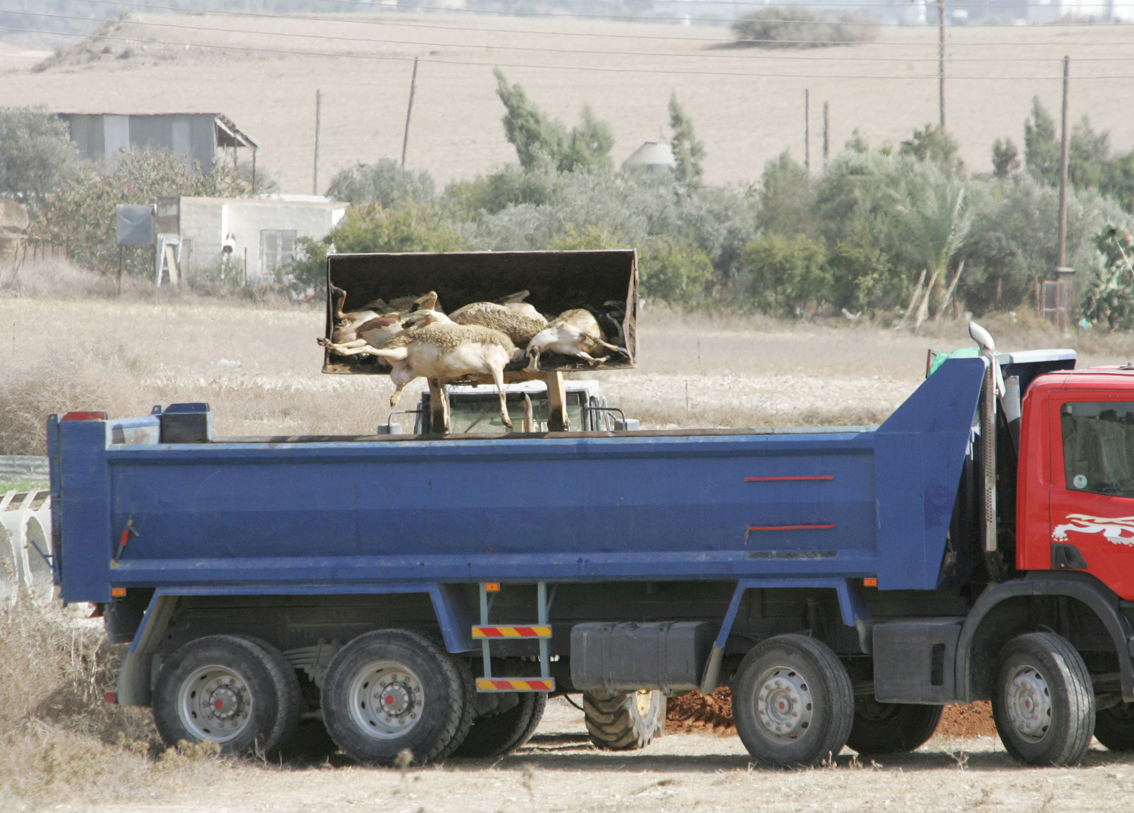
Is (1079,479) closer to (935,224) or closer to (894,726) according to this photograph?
(894,726)

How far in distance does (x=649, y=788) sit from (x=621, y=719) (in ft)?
6.46

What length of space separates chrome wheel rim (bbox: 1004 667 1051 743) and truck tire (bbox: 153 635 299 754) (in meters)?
4.25

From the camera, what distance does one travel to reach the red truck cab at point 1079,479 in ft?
24.5

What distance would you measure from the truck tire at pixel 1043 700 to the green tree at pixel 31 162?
64.7 meters

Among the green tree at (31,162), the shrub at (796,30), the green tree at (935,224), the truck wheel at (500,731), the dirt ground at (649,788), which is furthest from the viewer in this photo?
the shrub at (796,30)

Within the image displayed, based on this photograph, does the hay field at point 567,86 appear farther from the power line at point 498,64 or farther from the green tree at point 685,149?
the green tree at point 685,149

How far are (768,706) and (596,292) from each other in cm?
315

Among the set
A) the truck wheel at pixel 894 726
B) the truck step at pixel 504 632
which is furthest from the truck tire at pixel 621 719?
the truck wheel at pixel 894 726

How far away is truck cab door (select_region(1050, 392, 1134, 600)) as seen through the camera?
24.5 feet

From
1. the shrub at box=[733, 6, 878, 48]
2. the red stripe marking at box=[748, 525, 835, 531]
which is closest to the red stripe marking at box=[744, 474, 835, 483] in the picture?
the red stripe marking at box=[748, 525, 835, 531]

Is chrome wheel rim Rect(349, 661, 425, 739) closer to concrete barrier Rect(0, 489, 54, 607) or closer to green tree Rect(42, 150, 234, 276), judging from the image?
concrete barrier Rect(0, 489, 54, 607)

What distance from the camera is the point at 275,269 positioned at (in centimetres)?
4691

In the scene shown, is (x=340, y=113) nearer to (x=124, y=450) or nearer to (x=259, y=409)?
A: (x=259, y=409)

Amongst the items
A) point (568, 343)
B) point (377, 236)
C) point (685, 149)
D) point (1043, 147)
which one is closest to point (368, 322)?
point (568, 343)
